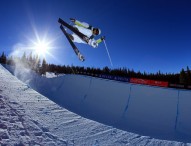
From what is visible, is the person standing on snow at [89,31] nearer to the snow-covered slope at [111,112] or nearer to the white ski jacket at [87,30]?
the white ski jacket at [87,30]

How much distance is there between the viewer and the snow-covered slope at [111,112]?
23.4 ft

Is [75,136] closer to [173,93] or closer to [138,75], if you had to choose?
[173,93]

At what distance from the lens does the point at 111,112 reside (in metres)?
12.6

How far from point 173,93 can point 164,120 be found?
2013mm

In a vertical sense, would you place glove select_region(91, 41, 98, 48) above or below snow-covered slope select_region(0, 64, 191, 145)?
above

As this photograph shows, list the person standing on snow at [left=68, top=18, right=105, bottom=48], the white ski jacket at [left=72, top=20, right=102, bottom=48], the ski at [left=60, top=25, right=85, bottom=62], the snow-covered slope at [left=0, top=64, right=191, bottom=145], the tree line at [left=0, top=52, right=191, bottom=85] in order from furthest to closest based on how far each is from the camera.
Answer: the tree line at [left=0, top=52, right=191, bottom=85] < the ski at [left=60, top=25, right=85, bottom=62] < the white ski jacket at [left=72, top=20, right=102, bottom=48] < the person standing on snow at [left=68, top=18, right=105, bottom=48] < the snow-covered slope at [left=0, top=64, right=191, bottom=145]

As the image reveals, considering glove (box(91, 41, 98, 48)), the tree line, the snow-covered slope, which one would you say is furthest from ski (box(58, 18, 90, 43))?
the tree line

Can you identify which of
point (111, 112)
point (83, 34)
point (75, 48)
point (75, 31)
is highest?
point (75, 31)

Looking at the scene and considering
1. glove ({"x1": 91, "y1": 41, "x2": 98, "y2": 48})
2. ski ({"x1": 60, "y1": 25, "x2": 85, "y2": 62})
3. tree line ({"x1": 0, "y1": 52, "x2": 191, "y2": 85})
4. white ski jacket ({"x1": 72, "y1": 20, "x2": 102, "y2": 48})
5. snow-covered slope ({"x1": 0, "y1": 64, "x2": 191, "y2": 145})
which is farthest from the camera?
tree line ({"x1": 0, "y1": 52, "x2": 191, "y2": 85})

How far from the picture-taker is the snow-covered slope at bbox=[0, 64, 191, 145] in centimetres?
714

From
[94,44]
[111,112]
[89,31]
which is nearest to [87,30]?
[89,31]

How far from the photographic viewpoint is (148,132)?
959 centimetres

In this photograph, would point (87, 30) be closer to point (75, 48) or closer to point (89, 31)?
point (89, 31)

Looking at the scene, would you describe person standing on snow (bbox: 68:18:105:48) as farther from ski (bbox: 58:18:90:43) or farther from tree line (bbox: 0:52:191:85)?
tree line (bbox: 0:52:191:85)
